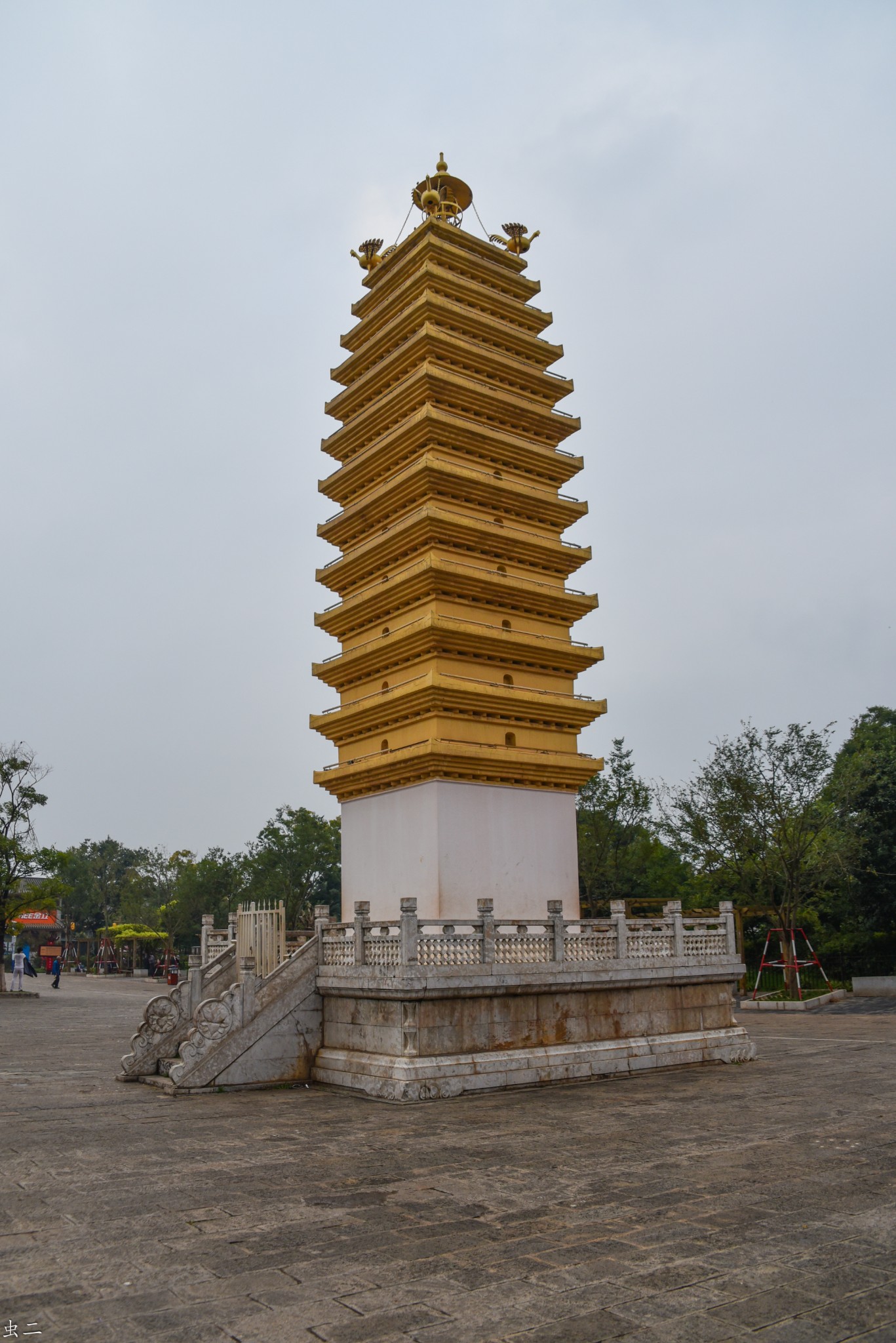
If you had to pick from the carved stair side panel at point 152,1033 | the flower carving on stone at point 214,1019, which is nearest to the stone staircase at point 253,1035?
the flower carving on stone at point 214,1019

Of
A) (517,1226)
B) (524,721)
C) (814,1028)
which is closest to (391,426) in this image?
(524,721)

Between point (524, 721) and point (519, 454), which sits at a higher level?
point (519, 454)

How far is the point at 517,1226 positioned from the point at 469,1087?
641cm

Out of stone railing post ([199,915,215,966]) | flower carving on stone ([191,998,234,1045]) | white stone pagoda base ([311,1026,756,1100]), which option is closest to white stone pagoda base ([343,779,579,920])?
stone railing post ([199,915,215,966])

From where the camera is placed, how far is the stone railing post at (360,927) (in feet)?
47.7

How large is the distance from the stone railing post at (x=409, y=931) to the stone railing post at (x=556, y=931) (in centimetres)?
256

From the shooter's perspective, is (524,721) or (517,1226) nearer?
(517,1226)

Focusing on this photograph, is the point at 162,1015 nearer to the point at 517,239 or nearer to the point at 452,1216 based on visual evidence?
the point at 452,1216

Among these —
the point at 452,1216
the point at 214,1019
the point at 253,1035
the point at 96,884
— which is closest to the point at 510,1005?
the point at 253,1035

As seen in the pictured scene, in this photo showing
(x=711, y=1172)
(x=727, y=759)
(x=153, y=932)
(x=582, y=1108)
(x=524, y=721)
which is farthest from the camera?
(x=153, y=932)

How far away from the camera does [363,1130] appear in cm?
1099

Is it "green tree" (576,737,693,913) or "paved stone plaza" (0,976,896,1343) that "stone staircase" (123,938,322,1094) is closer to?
"paved stone plaza" (0,976,896,1343)

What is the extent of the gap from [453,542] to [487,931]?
902 cm

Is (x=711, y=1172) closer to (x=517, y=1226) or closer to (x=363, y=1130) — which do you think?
(x=517, y=1226)
